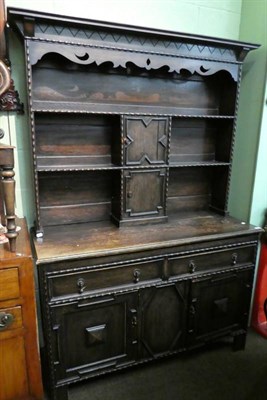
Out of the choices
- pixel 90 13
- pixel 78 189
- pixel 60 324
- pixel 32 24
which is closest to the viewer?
pixel 32 24

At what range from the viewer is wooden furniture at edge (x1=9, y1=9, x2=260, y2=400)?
158 centimetres

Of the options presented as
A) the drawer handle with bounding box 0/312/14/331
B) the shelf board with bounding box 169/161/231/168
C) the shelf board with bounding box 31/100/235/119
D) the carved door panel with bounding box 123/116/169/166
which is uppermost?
the shelf board with bounding box 31/100/235/119

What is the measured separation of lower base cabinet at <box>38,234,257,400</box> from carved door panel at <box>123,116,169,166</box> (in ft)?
1.90

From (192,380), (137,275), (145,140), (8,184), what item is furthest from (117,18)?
(192,380)

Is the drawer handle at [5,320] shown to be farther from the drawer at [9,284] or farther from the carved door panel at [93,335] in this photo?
the carved door panel at [93,335]

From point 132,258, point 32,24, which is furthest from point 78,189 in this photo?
point 32,24

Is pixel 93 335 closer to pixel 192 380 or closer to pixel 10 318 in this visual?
pixel 10 318

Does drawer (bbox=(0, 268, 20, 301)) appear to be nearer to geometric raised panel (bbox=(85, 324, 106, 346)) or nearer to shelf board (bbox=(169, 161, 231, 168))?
geometric raised panel (bbox=(85, 324, 106, 346))

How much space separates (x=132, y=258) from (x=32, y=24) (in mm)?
1290

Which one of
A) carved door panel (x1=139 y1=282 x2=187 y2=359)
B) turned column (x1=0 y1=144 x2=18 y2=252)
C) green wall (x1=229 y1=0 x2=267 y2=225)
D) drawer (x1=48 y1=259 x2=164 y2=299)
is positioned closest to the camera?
turned column (x1=0 y1=144 x2=18 y2=252)

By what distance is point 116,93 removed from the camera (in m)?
1.91

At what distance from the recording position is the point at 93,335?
5.48ft

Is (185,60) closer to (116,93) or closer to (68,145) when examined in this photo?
(116,93)

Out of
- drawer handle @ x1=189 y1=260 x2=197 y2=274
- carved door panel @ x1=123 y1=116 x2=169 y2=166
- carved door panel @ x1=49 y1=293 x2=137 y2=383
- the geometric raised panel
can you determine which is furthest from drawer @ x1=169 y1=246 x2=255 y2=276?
carved door panel @ x1=123 y1=116 x2=169 y2=166
